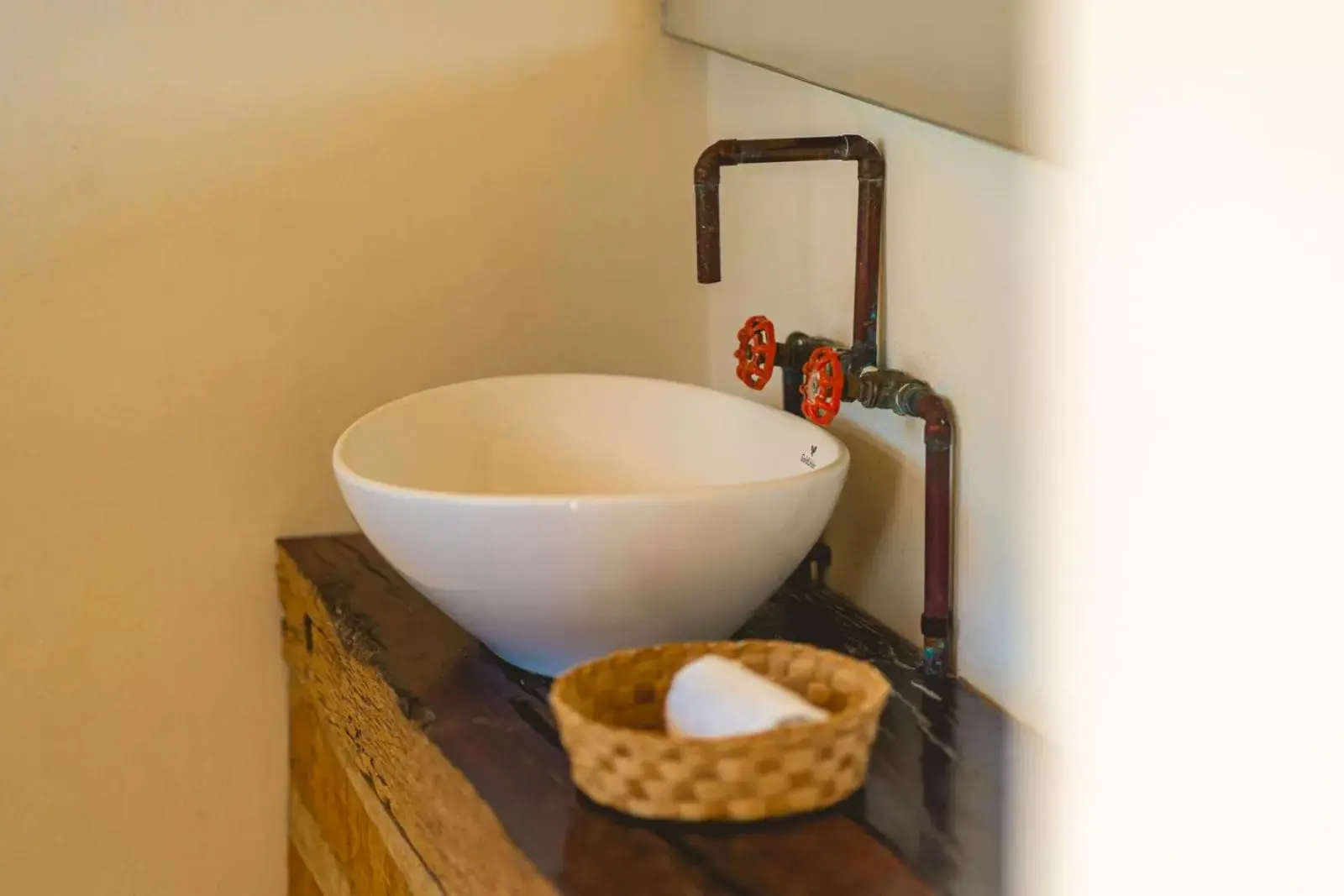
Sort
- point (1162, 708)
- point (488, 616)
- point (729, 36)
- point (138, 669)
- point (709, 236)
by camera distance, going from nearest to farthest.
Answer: point (1162, 708) → point (488, 616) → point (709, 236) → point (729, 36) → point (138, 669)

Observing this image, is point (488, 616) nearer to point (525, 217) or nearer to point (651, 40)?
point (525, 217)

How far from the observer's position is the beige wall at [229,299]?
1.54 m

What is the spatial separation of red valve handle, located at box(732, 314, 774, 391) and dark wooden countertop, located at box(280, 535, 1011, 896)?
213mm

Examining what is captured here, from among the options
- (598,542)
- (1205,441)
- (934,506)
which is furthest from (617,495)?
(1205,441)

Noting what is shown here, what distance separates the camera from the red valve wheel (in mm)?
1304

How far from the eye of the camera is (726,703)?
981 mm

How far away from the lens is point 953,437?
1229 mm

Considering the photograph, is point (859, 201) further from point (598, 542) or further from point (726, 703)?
point (726, 703)

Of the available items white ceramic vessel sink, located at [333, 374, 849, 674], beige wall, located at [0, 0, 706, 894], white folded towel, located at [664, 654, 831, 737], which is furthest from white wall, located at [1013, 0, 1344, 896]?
beige wall, located at [0, 0, 706, 894]

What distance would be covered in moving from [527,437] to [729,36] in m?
0.45

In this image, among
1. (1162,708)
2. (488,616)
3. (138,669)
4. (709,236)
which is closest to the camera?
(1162,708)

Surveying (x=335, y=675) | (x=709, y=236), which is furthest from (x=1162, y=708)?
(x=335, y=675)

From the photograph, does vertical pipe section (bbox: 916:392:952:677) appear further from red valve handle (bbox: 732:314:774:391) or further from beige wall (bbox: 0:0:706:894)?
beige wall (bbox: 0:0:706:894)

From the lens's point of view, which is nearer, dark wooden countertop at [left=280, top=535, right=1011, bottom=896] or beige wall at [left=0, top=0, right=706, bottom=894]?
dark wooden countertop at [left=280, top=535, right=1011, bottom=896]
